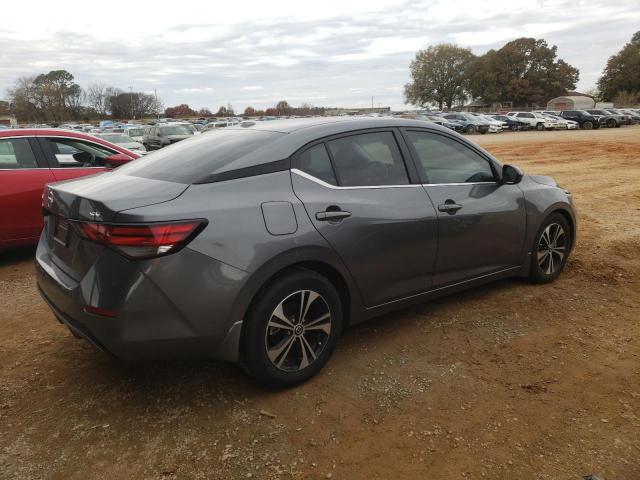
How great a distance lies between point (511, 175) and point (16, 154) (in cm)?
524

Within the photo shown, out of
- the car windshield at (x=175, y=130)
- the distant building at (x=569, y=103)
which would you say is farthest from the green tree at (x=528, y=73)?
the car windshield at (x=175, y=130)

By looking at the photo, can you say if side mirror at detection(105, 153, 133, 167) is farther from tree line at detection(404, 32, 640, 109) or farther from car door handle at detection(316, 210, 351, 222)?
tree line at detection(404, 32, 640, 109)

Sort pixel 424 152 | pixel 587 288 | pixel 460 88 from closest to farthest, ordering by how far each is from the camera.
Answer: pixel 424 152 < pixel 587 288 < pixel 460 88

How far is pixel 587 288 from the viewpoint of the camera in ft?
15.4

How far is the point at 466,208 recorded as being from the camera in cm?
388

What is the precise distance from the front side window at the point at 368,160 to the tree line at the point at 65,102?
Result: 98.5 meters

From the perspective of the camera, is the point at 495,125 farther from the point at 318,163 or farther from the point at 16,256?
the point at 318,163

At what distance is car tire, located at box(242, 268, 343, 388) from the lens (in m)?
2.87

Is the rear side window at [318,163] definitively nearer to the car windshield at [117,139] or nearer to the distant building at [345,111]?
the distant building at [345,111]

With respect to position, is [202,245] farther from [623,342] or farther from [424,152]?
[623,342]

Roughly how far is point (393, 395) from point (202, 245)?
1.42 metres

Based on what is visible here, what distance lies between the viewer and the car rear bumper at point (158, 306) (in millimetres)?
2543

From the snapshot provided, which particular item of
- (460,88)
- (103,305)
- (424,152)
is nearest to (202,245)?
(103,305)

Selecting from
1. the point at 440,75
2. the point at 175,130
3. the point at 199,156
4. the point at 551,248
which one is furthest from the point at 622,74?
the point at 199,156
